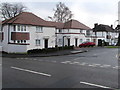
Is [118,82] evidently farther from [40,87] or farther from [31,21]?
[31,21]

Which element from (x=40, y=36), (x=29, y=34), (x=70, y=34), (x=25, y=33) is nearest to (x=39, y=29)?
Answer: (x=40, y=36)

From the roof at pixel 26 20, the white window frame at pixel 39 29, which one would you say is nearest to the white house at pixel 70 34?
the roof at pixel 26 20

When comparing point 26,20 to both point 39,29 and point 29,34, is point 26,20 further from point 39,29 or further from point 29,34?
point 39,29

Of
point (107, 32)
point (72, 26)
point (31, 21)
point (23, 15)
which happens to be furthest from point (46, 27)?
point (107, 32)

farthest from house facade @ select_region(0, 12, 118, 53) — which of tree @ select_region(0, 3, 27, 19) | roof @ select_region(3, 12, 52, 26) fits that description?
tree @ select_region(0, 3, 27, 19)

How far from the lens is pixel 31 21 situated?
91.9 ft

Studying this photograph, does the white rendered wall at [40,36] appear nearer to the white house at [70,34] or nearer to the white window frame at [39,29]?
the white window frame at [39,29]

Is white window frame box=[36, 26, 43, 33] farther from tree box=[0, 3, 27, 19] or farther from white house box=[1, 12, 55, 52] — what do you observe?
tree box=[0, 3, 27, 19]

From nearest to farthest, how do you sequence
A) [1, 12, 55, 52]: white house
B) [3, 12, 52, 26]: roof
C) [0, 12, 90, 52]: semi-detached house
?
[1, 12, 55, 52]: white house → [0, 12, 90, 52]: semi-detached house → [3, 12, 52, 26]: roof

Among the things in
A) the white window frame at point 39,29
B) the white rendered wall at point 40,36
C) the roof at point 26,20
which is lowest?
the white rendered wall at point 40,36

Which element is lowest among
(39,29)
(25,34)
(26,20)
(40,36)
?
(40,36)

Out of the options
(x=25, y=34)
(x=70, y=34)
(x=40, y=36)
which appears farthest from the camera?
(x=70, y=34)

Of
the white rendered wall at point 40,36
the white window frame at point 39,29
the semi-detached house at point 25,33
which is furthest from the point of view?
the white window frame at point 39,29

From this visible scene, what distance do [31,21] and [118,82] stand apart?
2346cm
